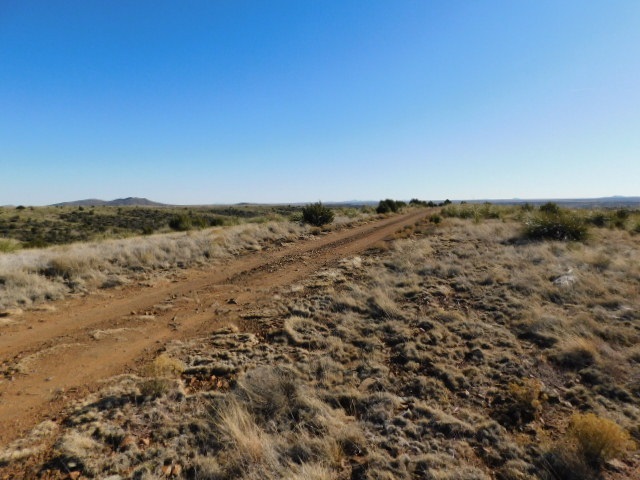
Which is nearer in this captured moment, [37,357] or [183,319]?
[37,357]

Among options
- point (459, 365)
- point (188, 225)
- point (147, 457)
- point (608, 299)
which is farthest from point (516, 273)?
point (188, 225)

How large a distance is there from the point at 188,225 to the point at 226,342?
2356 centimetres

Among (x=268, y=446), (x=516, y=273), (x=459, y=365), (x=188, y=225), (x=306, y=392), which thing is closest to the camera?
(x=268, y=446)

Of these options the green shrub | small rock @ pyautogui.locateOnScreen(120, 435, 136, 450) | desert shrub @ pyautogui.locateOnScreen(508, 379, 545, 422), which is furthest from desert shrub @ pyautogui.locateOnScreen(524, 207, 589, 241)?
small rock @ pyautogui.locateOnScreen(120, 435, 136, 450)

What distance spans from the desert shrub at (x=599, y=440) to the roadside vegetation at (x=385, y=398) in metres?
0.01

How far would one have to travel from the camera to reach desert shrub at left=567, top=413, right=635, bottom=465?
328cm

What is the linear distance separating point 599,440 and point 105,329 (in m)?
7.87

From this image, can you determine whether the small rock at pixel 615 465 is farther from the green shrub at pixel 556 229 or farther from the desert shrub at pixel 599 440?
the green shrub at pixel 556 229

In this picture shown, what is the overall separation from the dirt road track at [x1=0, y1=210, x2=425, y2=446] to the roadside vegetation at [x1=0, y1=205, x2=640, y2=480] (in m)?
0.46

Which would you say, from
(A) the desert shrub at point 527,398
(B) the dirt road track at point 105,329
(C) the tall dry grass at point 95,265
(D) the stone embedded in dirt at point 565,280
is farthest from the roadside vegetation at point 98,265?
(D) the stone embedded in dirt at point 565,280

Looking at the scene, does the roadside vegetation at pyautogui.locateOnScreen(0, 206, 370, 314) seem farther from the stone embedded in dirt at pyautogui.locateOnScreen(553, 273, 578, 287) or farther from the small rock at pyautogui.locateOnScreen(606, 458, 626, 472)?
the stone embedded in dirt at pyautogui.locateOnScreen(553, 273, 578, 287)

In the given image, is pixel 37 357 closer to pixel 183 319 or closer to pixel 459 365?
pixel 183 319

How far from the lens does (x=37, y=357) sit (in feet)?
17.4

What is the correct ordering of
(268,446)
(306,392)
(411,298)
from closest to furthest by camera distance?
(268,446)
(306,392)
(411,298)
